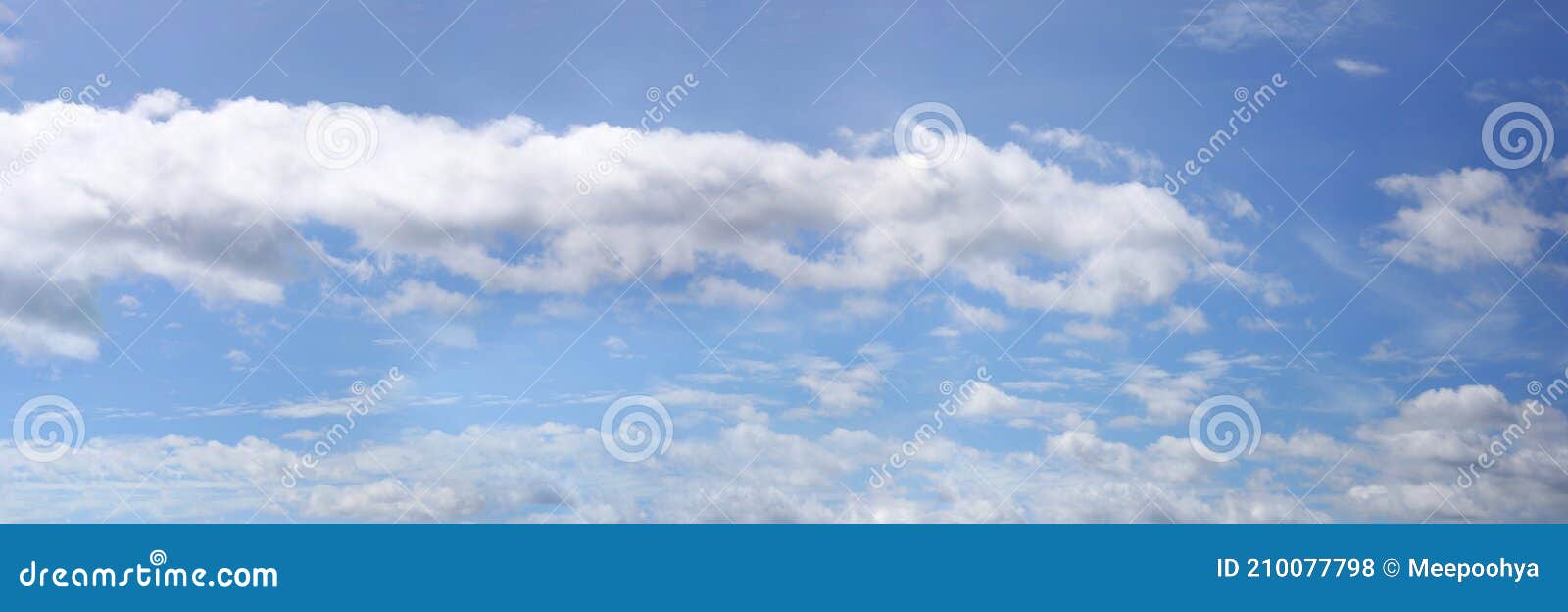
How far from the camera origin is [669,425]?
26.4 metres
